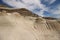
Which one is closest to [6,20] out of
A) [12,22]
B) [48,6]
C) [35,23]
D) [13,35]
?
[12,22]

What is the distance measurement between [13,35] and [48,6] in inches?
21.9

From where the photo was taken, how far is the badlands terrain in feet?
6.08

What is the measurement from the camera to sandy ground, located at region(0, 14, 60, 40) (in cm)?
185

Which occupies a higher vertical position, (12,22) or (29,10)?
(29,10)

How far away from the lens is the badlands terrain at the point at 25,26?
1854 mm

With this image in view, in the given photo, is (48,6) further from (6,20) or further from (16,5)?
(6,20)

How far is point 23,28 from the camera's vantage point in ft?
6.31

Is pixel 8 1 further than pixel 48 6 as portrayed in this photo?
No

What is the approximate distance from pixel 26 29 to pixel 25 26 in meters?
0.04

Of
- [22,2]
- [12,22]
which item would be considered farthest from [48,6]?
[12,22]

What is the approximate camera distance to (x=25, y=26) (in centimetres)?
193

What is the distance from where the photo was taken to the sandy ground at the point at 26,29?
72.8 inches

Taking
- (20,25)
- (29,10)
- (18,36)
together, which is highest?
(29,10)

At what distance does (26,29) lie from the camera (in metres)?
1.93
